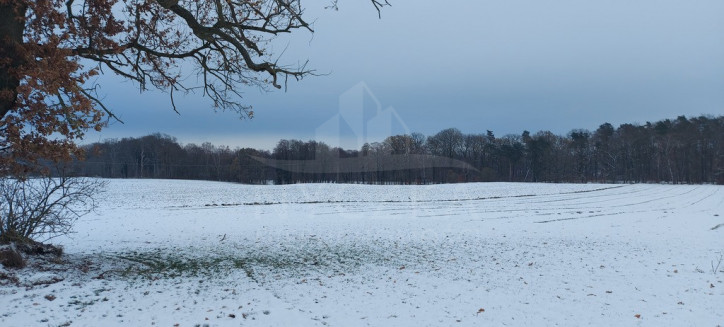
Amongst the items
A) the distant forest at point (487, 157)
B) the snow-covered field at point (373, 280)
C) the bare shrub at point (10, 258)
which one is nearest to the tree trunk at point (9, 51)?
the bare shrub at point (10, 258)

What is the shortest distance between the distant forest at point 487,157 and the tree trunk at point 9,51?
85.9 meters

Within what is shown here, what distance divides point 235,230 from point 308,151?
8989 cm

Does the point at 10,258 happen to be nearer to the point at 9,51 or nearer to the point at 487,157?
the point at 9,51

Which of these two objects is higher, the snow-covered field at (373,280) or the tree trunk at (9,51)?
the tree trunk at (9,51)

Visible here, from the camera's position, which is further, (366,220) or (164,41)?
(366,220)

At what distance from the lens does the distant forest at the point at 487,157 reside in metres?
96.6

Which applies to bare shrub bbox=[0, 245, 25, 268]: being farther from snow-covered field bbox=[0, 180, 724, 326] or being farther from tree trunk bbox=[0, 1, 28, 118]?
tree trunk bbox=[0, 1, 28, 118]

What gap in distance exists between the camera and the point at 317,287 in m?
8.09

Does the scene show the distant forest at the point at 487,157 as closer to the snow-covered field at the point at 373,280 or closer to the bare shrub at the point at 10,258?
the snow-covered field at the point at 373,280

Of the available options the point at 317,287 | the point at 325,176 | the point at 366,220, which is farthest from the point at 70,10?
the point at 325,176

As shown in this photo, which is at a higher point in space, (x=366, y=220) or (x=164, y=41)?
(x=164, y=41)

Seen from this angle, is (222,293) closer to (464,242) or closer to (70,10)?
(70,10)

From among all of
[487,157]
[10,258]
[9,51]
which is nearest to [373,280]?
[10,258]

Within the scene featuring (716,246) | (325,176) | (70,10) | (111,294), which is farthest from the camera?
(325,176)
